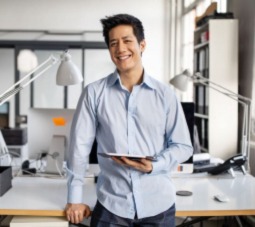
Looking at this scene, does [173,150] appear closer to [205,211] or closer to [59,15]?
[205,211]

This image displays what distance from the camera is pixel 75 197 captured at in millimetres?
1508

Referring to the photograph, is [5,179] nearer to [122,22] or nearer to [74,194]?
[74,194]

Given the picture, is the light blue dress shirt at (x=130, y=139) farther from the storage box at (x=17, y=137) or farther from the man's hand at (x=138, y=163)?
the storage box at (x=17, y=137)

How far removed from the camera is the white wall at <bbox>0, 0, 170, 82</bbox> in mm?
6234

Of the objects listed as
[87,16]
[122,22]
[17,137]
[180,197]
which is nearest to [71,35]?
[87,16]

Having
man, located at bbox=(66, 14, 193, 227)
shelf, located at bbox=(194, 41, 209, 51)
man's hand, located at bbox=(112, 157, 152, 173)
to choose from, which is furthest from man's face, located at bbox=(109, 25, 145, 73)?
shelf, located at bbox=(194, 41, 209, 51)

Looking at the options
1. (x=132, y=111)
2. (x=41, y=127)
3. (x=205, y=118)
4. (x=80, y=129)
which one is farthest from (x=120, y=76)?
(x=205, y=118)

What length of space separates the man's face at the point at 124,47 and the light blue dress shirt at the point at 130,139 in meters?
0.09

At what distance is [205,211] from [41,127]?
124cm

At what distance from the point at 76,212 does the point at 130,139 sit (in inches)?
15.8

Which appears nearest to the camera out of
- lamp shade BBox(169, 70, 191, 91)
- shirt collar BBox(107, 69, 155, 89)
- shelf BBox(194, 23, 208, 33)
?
shirt collar BBox(107, 69, 155, 89)

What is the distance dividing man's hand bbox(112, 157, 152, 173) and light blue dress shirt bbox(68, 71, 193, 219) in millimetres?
29

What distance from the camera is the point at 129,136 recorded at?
1.41 metres

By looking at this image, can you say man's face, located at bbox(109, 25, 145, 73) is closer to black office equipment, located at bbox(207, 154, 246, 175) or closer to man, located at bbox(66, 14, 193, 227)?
man, located at bbox(66, 14, 193, 227)
